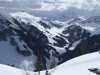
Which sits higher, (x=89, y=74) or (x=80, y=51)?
(x=80, y=51)

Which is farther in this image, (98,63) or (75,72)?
(98,63)

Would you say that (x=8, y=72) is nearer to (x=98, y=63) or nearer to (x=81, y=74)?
(x=81, y=74)

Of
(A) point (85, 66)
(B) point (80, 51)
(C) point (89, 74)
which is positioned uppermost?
(B) point (80, 51)

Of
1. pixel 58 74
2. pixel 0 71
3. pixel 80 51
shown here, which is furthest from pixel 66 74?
pixel 80 51

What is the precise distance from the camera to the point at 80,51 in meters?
88.0

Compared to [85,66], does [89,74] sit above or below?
below

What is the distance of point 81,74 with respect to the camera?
91.6 feet

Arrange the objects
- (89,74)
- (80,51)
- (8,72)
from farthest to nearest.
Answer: (80,51) < (8,72) < (89,74)

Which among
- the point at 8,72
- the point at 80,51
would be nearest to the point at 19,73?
the point at 8,72

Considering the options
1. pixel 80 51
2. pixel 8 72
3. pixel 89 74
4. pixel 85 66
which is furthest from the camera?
pixel 80 51

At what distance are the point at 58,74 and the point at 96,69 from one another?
5604 mm

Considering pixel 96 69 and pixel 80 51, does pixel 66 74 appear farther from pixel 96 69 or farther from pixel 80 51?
pixel 80 51

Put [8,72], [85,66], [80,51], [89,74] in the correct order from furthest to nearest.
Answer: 1. [80,51]
2. [85,66]
3. [8,72]
4. [89,74]

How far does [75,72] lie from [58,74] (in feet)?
8.16
